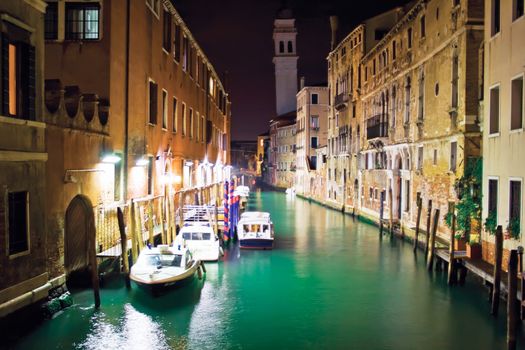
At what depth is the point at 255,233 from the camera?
18.5 metres

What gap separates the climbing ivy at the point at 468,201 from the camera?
1319cm

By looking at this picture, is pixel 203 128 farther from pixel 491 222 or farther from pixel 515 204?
pixel 515 204

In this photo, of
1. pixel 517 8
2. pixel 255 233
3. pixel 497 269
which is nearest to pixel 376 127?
pixel 255 233

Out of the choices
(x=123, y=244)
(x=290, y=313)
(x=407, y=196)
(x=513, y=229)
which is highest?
(x=407, y=196)

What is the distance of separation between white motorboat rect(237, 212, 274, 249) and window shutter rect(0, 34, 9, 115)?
36.1ft

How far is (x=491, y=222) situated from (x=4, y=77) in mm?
9686

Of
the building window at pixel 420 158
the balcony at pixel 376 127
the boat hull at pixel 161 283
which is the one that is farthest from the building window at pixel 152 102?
the balcony at pixel 376 127

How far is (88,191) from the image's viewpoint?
11.1 metres

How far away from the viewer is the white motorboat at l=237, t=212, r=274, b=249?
18.2 metres

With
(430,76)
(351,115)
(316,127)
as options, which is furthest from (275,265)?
(316,127)

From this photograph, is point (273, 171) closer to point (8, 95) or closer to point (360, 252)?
point (360, 252)

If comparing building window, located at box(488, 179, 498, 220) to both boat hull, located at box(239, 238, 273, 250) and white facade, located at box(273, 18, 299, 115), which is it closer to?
boat hull, located at box(239, 238, 273, 250)

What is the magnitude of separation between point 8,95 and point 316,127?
40269 mm

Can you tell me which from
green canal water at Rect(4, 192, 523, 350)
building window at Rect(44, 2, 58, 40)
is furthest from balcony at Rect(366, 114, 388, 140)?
building window at Rect(44, 2, 58, 40)
